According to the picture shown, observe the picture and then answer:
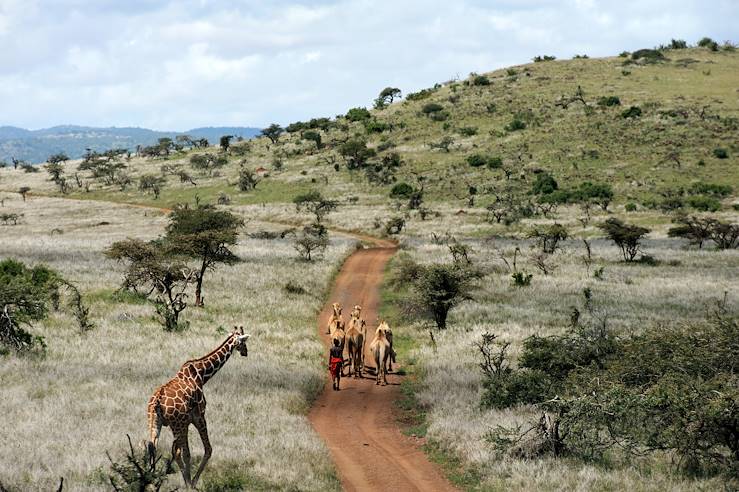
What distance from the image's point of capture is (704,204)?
62.5 meters

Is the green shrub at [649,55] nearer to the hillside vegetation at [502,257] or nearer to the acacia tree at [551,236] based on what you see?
the hillside vegetation at [502,257]

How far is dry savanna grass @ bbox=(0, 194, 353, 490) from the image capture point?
1239cm

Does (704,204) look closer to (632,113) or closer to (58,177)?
(632,113)

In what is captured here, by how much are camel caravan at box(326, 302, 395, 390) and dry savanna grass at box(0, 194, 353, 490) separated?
3.09 ft

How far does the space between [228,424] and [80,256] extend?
33.4m

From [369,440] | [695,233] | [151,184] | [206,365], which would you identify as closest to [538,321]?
[369,440]

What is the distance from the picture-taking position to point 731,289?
107ft

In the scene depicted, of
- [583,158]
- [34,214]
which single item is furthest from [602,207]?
[34,214]

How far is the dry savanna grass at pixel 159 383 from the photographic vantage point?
12.4m

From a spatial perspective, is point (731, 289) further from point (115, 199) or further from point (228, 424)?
point (115, 199)

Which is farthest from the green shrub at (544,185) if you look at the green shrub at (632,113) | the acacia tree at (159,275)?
the acacia tree at (159,275)

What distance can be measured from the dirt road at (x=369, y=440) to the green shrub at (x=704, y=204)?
165 feet

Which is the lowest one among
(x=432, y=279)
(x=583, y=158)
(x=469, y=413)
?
(x=469, y=413)

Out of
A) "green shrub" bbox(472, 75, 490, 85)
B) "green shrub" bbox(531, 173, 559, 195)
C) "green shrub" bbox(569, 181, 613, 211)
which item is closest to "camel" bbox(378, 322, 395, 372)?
"green shrub" bbox(569, 181, 613, 211)
